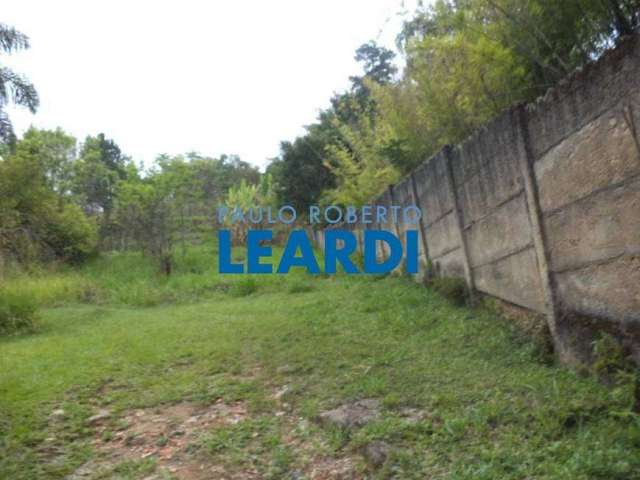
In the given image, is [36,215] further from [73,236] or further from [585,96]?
[585,96]

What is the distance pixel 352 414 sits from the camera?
111 inches

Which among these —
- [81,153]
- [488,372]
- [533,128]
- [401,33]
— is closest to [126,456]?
[488,372]

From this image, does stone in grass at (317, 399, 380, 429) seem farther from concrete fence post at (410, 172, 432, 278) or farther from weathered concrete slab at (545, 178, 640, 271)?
concrete fence post at (410, 172, 432, 278)

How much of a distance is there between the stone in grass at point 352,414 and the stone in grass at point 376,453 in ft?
0.84

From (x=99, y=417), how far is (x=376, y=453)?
1998 millimetres

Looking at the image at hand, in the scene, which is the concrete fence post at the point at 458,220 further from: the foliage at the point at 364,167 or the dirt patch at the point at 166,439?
the foliage at the point at 364,167

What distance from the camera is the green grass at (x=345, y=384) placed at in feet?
7.03

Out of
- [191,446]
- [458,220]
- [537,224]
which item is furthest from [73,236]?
[537,224]

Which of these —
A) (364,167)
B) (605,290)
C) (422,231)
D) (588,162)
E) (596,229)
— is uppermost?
(364,167)

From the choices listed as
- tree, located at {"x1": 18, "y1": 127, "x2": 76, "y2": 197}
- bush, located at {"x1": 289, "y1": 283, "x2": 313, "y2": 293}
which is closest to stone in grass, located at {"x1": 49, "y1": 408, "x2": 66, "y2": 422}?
bush, located at {"x1": 289, "y1": 283, "x2": 313, "y2": 293}

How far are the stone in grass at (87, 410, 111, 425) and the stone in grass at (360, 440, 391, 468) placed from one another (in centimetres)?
185

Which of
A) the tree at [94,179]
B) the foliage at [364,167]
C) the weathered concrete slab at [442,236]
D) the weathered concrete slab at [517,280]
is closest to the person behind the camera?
the weathered concrete slab at [517,280]

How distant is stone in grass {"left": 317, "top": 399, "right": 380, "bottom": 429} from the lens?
2.70m

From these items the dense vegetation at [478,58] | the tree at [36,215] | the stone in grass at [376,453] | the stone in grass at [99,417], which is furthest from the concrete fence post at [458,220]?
the tree at [36,215]
